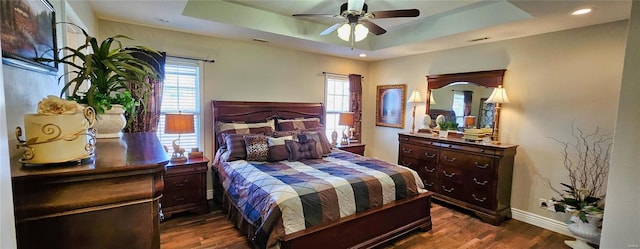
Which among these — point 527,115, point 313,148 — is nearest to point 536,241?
point 527,115

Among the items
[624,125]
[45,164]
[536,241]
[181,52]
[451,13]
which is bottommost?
[536,241]

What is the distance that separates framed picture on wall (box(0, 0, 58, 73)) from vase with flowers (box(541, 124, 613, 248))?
4.13 metres

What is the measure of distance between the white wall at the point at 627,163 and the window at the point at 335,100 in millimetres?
3883

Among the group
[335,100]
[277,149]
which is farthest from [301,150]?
[335,100]

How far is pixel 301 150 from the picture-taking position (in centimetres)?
345

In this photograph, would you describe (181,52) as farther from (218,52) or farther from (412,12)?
(412,12)

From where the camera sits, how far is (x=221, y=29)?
3.35 meters

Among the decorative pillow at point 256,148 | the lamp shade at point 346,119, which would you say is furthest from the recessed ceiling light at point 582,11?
the decorative pillow at point 256,148

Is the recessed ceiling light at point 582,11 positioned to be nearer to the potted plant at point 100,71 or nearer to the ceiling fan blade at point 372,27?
the ceiling fan blade at point 372,27

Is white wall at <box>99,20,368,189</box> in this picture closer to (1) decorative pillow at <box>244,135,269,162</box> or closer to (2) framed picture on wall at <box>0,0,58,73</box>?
(1) decorative pillow at <box>244,135,269,162</box>

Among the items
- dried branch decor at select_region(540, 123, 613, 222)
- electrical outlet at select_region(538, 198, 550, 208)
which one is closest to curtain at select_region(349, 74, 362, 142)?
electrical outlet at select_region(538, 198, 550, 208)

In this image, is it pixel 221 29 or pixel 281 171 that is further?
pixel 221 29

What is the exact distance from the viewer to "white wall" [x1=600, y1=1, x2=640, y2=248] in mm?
1306

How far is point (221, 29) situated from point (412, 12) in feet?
7.29
